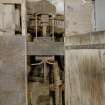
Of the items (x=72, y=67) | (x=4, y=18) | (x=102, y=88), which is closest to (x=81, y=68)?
(x=72, y=67)

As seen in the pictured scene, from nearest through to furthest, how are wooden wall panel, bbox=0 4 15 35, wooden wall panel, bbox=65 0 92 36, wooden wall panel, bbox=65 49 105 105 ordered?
wooden wall panel, bbox=65 49 105 105 < wooden wall panel, bbox=65 0 92 36 < wooden wall panel, bbox=0 4 15 35

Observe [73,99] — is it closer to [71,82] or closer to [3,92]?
[71,82]

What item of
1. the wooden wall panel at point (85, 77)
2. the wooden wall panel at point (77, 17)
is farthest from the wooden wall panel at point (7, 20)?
the wooden wall panel at point (85, 77)

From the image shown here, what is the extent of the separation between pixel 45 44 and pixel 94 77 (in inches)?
60.6

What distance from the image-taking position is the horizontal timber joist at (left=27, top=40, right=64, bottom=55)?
11.5ft

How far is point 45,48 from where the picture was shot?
3.52m

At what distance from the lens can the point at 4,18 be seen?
3432 mm

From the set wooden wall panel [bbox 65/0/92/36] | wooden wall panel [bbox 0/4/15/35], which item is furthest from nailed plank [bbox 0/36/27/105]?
wooden wall panel [bbox 65/0/92/36]

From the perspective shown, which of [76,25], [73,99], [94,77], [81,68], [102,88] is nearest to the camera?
[102,88]

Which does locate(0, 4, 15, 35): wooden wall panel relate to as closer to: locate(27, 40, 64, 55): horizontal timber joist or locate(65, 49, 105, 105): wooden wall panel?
locate(27, 40, 64, 55): horizontal timber joist

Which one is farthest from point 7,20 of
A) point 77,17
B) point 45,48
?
point 77,17

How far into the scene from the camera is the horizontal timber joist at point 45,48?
138 inches

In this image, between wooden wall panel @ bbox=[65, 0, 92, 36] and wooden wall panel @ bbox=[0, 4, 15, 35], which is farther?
wooden wall panel @ bbox=[0, 4, 15, 35]

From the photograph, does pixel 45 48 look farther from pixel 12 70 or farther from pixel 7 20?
pixel 7 20
